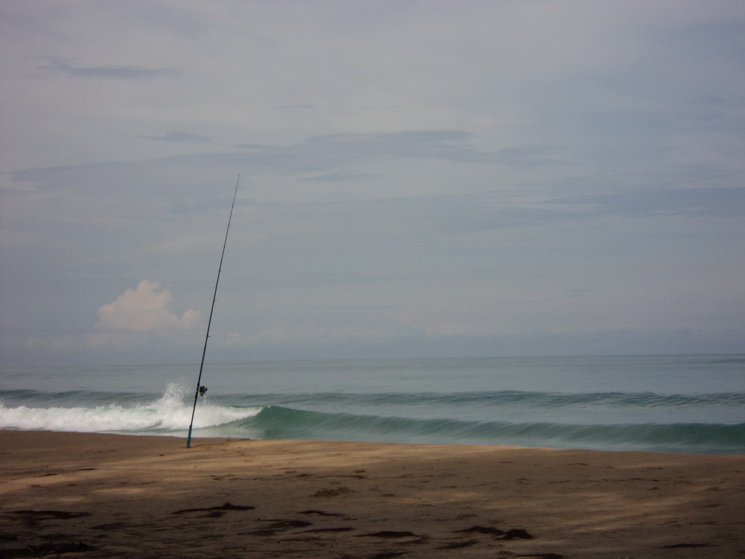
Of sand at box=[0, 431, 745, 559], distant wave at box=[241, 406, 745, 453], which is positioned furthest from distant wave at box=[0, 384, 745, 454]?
sand at box=[0, 431, 745, 559]

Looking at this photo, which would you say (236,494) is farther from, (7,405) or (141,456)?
(7,405)

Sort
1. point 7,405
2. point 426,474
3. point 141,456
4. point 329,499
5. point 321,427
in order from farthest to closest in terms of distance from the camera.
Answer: point 7,405 < point 321,427 < point 141,456 < point 426,474 < point 329,499

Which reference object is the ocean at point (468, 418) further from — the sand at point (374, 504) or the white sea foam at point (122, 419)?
the sand at point (374, 504)

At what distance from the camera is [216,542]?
498 cm

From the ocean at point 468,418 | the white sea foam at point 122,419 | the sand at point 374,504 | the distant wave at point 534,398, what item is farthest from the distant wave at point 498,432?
the distant wave at point 534,398

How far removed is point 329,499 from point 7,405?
86.8 feet

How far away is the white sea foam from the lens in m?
19.8

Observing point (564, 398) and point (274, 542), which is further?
point (564, 398)

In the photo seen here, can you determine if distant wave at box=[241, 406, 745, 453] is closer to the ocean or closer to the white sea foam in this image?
the ocean

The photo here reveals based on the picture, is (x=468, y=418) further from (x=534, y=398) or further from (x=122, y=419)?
(x=122, y=419)

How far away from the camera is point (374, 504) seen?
6594 mm

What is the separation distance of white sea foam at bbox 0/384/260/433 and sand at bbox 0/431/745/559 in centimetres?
886

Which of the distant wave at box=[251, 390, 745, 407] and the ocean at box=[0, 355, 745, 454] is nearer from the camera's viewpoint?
the ocean at box=[0, 355, 745, 454]

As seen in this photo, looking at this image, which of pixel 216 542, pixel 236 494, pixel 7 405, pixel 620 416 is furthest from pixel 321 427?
pixel 7 405
